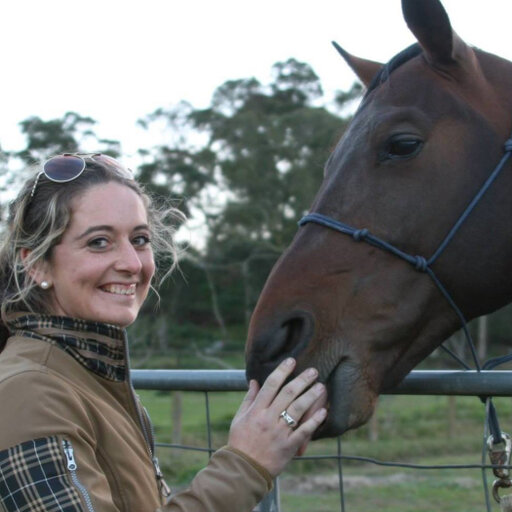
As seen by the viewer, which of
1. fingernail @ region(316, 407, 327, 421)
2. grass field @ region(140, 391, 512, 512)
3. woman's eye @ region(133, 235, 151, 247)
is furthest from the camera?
grass field @ region(140, 391, 512, 512)

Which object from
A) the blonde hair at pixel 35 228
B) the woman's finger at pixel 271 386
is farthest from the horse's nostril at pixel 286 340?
the blonde hair at pixel 35 228

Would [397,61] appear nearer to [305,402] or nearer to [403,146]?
[403,146]

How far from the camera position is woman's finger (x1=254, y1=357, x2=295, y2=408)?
1590 millimetres

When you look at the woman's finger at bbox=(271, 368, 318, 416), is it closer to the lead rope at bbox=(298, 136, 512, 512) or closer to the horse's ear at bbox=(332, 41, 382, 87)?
the lead rope at bbox=(298, 136, 512, 512)

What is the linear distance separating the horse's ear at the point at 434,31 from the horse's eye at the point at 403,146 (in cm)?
27

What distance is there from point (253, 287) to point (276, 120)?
21.9 ft

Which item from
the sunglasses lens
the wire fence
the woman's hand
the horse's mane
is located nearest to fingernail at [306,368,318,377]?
the woman's hand

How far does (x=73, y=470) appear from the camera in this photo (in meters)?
1.33

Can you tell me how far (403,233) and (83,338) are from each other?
A: 88 cm

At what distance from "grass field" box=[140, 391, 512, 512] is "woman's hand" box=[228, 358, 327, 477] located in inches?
280

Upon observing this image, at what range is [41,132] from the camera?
862 inches

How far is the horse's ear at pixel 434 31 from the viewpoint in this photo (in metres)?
1.97

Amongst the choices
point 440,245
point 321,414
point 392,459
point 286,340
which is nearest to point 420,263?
point 440,245

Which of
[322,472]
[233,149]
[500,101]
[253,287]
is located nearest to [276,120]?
[233,149]
